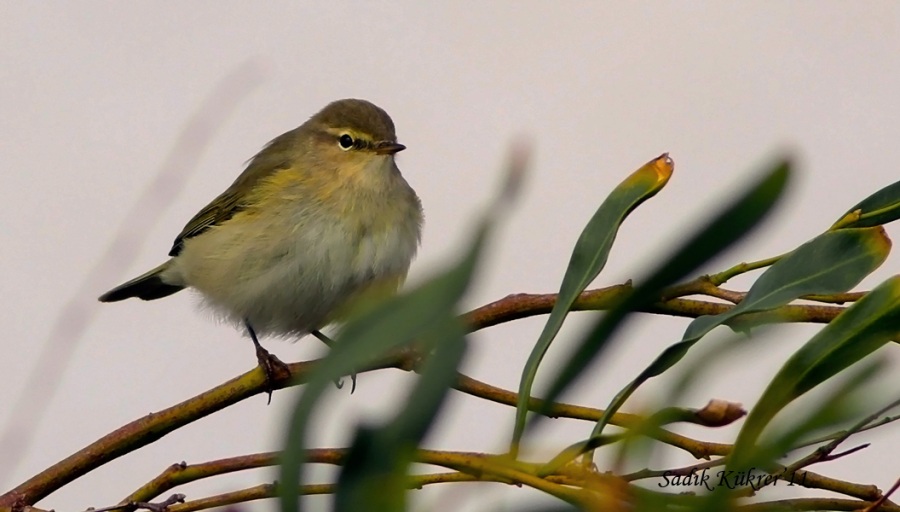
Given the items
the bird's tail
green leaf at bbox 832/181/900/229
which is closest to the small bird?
the bird's tail

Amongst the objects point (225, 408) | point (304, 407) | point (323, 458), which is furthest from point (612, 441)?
point (225, 408)

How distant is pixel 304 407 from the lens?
839mm

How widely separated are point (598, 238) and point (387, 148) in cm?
348

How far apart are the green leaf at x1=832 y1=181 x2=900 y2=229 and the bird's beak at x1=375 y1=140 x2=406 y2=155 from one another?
10.6 feet

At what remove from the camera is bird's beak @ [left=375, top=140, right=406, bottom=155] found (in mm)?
4879

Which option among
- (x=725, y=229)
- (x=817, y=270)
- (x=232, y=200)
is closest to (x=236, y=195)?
(x=232, y=200)

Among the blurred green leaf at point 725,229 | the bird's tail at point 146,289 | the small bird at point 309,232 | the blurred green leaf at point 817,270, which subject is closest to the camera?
the blurred green leaf at point 725,229

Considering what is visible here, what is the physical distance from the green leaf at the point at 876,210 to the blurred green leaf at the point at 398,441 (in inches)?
37.5

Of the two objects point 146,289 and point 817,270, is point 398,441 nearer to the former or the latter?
point 817,270

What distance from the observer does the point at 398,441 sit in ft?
2.81

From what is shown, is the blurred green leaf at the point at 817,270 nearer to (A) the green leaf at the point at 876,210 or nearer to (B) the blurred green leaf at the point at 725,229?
(A) the green leaf at the point at 876,210

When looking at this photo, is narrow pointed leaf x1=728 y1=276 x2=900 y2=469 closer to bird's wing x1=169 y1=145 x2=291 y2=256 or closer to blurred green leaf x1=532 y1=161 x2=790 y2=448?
blurred green leaf x1=532 y1=161 x2=790 y2=448

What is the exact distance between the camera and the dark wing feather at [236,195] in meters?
4.95

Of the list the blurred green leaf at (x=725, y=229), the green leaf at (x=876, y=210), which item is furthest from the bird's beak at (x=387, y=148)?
the blurred green leaf at (x=725, y=229)
